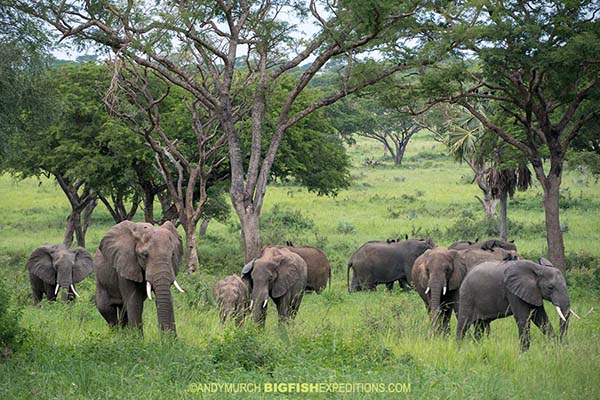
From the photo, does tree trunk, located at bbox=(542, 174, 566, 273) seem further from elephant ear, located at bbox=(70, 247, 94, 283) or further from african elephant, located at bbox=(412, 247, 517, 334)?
elephant ear, located at bbox=(70, 247, 94, 283)

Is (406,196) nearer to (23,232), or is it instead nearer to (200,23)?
(23,232)

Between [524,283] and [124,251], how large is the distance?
18.1 feet

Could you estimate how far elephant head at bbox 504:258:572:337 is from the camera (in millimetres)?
12859

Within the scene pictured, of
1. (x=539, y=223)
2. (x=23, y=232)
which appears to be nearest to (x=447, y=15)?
(x=539, y=223)

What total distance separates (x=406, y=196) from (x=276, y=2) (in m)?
25.1

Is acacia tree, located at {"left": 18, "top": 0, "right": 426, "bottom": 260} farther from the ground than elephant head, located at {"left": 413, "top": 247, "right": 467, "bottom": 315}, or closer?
farther from the ground

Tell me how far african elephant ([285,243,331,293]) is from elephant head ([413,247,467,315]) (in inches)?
206

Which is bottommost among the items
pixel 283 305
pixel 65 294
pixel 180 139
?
pixel 65 294

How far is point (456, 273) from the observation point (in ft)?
51.5

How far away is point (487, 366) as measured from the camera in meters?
10.9

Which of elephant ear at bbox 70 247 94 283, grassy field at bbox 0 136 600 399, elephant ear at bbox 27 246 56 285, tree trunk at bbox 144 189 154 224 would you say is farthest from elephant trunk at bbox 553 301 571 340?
tree trunk at bbox 144 189 154 224

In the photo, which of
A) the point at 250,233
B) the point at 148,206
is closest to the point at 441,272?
the point at 250,233

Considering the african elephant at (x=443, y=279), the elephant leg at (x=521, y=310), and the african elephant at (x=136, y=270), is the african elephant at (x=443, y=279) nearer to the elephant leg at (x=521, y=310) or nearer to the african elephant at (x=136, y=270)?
the elephant leg at (x=521, y=310)

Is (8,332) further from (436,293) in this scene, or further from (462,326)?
(436,293)
